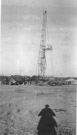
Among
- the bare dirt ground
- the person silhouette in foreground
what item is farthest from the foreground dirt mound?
the person silhouette in foreground

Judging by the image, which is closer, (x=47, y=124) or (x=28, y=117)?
(x=47, y=124)

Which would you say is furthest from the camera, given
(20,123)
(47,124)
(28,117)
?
(28,117)

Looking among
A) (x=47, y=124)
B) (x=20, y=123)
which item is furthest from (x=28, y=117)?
(x=47, y=124)

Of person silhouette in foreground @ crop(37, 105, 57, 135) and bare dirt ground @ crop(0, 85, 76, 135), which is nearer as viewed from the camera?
person silhouette in foreground @ crop(37, 105, 57, 135)

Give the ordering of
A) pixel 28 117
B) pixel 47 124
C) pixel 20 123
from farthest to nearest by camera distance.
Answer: pixel 28 117
pixel 20 123
pixel 47 124

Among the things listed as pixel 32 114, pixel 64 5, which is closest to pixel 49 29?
pixel 64 5

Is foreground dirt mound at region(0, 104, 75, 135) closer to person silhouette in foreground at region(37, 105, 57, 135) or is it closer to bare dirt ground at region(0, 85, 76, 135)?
bare dirt ground at region(0, 85, 76, 135)

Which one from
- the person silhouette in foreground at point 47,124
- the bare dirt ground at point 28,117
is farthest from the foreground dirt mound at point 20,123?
the person silhouette in foreground at point 47,124

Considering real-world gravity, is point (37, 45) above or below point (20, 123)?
above

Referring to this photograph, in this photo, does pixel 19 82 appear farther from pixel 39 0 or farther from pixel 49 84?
pixel 39 0

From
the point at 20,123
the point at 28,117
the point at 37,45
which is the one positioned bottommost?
the point at 20,123

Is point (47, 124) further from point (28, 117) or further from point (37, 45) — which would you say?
point (37, 45)
